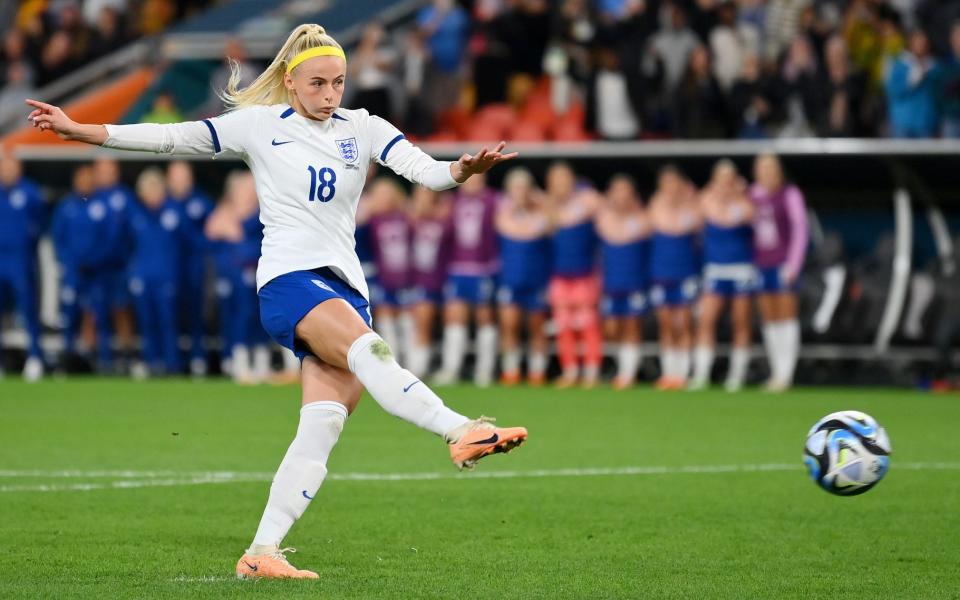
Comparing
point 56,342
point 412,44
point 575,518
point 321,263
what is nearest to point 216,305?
point 56,342

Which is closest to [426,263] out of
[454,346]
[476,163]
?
[454,346]

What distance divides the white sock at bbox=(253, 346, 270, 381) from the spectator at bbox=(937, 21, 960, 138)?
8346 mm

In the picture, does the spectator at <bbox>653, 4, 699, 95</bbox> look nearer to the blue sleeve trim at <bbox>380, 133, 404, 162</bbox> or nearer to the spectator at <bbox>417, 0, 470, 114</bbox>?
the spectator at <bbox>417, 0, 470, 114</bbox>

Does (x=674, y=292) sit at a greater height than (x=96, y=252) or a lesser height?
lesser

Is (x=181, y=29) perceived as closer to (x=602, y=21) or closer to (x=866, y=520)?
(x=602, y=21)

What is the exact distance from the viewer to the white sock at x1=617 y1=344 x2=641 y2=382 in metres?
19.0

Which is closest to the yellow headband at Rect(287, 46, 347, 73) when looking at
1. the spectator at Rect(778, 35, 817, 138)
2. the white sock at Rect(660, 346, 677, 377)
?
the white sock at Rect(660, 346, 677, 377)

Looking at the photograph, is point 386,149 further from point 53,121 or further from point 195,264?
point 195,264

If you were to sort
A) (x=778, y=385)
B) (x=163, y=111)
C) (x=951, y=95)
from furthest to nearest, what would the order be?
(x=163, y=111)
(x=951, y=95)
(x=778, y=385)

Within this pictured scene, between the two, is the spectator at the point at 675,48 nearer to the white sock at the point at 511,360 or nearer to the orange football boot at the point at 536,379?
the white sock at the point at 511,360

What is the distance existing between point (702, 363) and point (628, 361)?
87 cm

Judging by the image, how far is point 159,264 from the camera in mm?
20141

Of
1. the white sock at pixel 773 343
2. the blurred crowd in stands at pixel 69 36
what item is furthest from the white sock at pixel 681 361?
the blurred crowd in stands at pixel 69 36

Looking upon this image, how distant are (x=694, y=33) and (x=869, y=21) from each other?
84.1 inches
